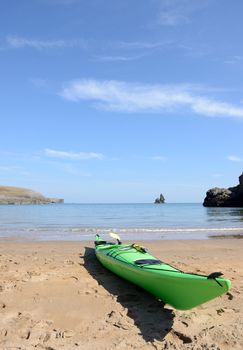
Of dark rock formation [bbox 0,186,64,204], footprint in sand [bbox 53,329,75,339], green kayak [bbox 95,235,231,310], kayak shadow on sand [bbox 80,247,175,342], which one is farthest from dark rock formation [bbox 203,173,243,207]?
footprint in sand [bbox 53,329,75,339]

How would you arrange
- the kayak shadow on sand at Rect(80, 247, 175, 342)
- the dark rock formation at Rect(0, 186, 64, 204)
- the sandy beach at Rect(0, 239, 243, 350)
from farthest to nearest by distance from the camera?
the dark rock formation at Rect(0, 186, 64, 204) → the kayak shadow on sand at Rect(80, 247, 175, 342) → the sandy beach at Rect(0, 239, 243, 350)

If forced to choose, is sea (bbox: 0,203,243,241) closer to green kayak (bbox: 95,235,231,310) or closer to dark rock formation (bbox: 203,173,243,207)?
green kayak (bbox: 95,235,231,310)

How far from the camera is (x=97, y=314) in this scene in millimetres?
5324

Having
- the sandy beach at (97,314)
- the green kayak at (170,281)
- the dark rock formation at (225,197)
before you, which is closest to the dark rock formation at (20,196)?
the dark rock formation at (225,197)

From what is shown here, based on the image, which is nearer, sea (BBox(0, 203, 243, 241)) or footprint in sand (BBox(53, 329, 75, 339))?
footprint in sand (BBox(53, 329, 75, 339))

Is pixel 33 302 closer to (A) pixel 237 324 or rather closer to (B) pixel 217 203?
(A) pixel 237 324

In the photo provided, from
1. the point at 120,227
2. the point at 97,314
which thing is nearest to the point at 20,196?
the point at 120,227

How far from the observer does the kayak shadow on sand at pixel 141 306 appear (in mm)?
4793

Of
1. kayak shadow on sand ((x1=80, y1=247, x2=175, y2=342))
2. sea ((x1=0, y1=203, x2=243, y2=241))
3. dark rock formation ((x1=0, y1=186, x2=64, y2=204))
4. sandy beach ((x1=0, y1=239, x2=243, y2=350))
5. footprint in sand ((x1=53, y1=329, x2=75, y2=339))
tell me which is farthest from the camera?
dark rock formation ((x1=0, y1=186, x2=64, y2=204))

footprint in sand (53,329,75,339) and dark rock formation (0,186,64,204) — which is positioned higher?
dark rock formation (0,186,64,204)

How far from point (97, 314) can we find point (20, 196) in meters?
150

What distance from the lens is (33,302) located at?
570 centimetres

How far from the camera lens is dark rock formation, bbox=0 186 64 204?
458ft

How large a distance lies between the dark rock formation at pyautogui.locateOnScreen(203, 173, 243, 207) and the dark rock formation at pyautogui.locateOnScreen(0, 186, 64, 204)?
7659cm
